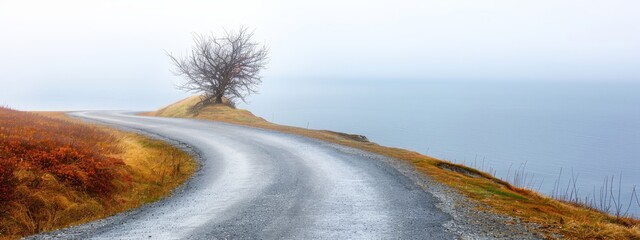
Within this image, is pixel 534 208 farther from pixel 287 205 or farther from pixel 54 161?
pixel 54 161

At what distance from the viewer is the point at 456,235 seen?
7.77 m

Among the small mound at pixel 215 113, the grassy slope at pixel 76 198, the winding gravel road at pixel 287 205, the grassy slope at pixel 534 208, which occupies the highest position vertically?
the small mound at pixel 215 113

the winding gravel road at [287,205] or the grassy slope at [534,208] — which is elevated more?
the grassy slope at [534,208]

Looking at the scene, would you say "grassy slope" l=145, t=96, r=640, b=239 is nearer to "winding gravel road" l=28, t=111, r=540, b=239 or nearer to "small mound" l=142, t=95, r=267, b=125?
"winding gravel road" l=28, t=111, r=540, b=239

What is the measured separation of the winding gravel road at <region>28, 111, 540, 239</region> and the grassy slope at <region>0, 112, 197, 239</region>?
788mm

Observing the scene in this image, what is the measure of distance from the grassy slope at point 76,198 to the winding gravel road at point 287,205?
788mm

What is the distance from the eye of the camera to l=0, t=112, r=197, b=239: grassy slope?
8.80 m

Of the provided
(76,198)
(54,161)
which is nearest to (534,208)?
(76,198)

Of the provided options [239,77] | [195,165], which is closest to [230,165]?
[195,165]

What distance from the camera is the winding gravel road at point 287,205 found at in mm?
7906

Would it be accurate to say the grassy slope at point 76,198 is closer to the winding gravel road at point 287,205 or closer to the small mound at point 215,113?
the winding gravel road at point 287,205

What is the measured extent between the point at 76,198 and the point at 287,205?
17.5 ft

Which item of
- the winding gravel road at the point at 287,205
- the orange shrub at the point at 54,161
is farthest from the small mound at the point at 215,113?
the orange shrub at the point at 54,161

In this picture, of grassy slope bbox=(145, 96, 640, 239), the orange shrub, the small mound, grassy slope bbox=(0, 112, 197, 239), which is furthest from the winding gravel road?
the small mound
